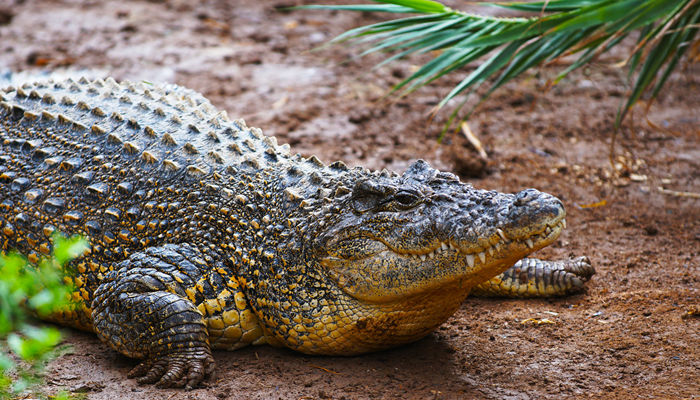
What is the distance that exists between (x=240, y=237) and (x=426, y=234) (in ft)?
3.84

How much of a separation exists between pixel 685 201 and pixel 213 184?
4.32 meters

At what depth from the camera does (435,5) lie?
496 centimetres

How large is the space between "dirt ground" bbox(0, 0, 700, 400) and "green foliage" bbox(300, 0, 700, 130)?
0.35m

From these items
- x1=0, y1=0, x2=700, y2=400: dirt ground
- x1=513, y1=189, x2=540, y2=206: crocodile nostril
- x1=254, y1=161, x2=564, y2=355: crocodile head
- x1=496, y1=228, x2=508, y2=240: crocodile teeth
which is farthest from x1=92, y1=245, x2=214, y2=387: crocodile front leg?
x1=513, y1=189, x2=540, y2=206: crocodile nostril

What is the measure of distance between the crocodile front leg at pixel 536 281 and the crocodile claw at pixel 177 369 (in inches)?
77.3

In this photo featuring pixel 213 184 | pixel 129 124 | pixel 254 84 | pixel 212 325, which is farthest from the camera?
pixel 254 84

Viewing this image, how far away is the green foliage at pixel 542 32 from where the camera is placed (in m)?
4.78

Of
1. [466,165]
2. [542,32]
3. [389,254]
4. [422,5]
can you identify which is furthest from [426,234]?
[466,165]

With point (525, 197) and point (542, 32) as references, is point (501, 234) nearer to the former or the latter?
point (525, 197)

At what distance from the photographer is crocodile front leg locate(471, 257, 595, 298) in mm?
4512

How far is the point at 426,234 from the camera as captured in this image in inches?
131

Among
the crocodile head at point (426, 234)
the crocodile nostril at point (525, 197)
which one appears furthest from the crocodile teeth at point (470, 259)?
the crocodile nostril at point (525, 197)

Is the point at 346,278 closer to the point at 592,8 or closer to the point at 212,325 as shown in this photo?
the point at 212,325

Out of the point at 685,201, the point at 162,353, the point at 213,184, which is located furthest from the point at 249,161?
the point at 685,201
